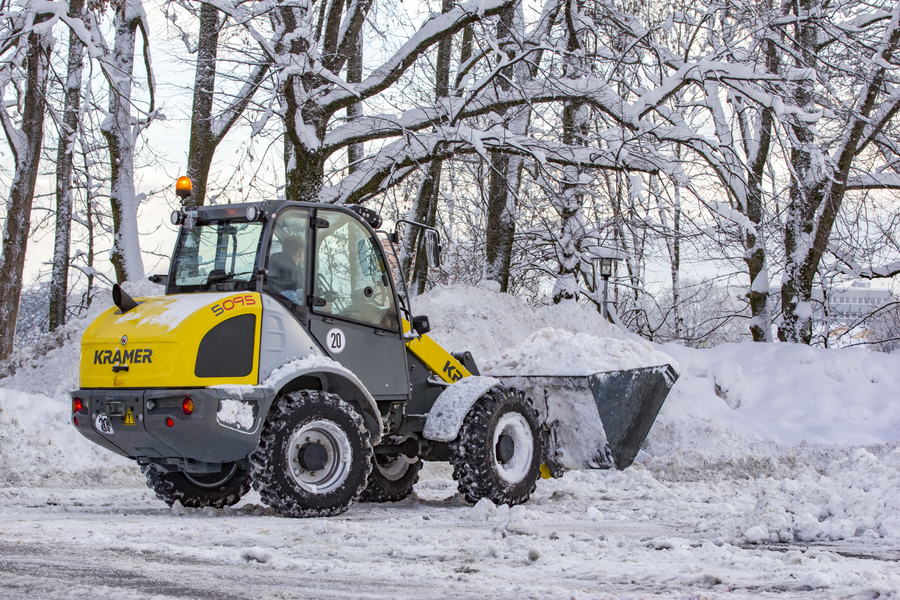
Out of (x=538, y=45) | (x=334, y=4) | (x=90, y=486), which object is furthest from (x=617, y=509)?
(x=334, y=4)

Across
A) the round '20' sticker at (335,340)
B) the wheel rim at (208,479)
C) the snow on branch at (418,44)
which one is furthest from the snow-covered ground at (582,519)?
the snow on branch at (418,44)

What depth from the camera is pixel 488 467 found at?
231 inches

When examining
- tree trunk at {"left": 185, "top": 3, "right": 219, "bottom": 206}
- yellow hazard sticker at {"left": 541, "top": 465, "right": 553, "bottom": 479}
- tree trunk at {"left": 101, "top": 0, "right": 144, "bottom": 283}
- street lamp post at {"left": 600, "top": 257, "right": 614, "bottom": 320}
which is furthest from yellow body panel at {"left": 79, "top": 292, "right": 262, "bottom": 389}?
street lamp post at {"left": 600, "top": 257, "right": 614, "bottom": 320}

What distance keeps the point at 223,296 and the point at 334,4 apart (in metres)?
6.56

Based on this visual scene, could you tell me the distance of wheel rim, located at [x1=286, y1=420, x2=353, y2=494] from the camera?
509 centimetres

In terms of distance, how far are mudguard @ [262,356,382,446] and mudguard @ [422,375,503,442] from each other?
52cm

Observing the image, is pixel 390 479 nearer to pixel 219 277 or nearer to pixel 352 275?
pixel 352 275

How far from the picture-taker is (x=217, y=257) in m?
5.46

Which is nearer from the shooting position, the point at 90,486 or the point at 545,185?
the point at 90,486

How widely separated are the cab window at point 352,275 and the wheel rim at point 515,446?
1.14 meters

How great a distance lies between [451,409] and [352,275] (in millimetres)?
1232

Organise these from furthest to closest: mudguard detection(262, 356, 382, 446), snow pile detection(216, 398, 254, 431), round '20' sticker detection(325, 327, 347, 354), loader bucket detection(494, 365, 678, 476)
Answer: loader bucket detection(494, 365, 678, 476)
round '20' sticker detection(325, 327, 347, 354)
mudguard detection(262, 356, 382, 446)
snow pile detection(216, 398, 254, 431)

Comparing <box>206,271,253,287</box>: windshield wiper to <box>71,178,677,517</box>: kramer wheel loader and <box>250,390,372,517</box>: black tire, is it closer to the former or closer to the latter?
<box>71,178,677,517</box>: kramer wheel loader

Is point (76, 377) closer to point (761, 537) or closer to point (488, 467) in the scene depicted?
point (488, 467)
